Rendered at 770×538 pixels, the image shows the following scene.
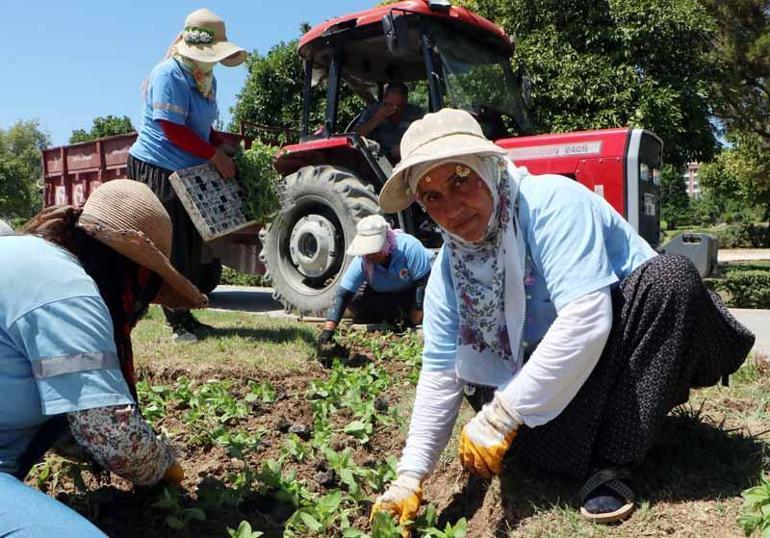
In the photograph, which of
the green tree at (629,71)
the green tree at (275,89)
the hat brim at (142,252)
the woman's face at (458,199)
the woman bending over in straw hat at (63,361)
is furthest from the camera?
the green tree at (275,89)

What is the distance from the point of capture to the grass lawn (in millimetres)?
2004

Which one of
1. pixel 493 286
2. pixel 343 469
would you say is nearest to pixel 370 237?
pixel 343 469

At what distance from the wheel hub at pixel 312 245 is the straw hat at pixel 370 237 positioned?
117cm

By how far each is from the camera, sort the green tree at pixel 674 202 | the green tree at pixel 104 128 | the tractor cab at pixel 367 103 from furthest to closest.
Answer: the green tree at pixel 674 202
the green tree at pixel 104 128
the tractor cab at pixel 367 103

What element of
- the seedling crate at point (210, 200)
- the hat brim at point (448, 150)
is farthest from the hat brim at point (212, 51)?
the hat brim at point (448, 150)

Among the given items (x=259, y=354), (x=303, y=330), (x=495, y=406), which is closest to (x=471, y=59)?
(x=303, y=330)

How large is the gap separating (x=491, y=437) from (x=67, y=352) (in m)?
1.08

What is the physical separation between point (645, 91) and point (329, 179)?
5244mm

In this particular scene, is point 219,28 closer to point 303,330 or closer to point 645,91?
point 303,330

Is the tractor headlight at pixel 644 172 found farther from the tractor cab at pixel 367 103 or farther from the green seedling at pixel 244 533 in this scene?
the green seedling at pixel 244 533

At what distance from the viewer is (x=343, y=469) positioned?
8.24 ft

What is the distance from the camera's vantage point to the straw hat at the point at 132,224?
1.88 meters

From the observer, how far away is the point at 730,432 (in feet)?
7.97

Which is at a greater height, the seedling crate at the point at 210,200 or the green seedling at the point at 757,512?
the seedling crate at the point at 210,200
